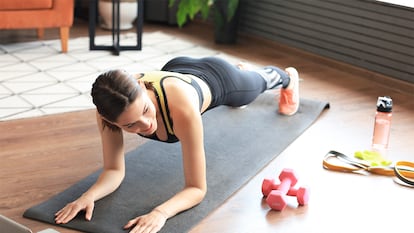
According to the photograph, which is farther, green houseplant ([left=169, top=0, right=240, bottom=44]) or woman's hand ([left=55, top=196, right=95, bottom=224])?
green houseplant ([left=169, top=0, right=240, bottom=44])

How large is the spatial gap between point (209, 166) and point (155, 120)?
0.65 meters

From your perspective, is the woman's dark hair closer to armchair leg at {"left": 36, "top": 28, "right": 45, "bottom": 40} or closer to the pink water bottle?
the pink water bottle

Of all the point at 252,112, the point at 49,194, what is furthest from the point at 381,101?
the point at 49,194

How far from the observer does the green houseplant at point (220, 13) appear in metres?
4.80

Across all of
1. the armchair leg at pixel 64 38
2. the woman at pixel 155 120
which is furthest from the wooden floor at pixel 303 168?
the armchair leg at pixel 64 38

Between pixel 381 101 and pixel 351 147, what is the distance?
0.25 m

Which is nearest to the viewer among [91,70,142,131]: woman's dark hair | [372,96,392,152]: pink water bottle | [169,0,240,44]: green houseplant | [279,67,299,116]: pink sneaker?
[91,70,142,131]: woman's dark hair

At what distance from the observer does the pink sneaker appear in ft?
11.2

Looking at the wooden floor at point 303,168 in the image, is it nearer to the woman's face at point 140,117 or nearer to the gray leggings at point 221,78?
the gray leggings at point 221,78

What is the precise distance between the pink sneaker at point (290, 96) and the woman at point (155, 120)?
2.16 ft

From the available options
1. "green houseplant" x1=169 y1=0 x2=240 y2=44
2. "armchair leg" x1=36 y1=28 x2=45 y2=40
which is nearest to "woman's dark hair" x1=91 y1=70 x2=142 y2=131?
"green houseplant" x1=169 y1=0 x2=240 y2=44

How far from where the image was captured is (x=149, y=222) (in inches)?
90.4

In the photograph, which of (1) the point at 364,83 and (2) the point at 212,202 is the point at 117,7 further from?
(2) the point at 212,202

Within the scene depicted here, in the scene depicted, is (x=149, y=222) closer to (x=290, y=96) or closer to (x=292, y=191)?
(x=292, y=191)
